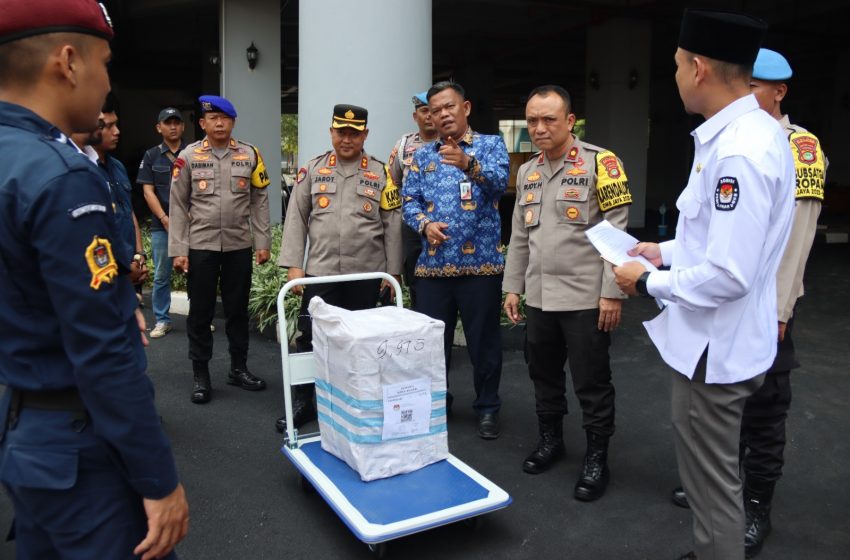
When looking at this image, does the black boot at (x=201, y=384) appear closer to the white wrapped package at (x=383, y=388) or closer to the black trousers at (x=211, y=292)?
the black trousers at (x=211, y=292)

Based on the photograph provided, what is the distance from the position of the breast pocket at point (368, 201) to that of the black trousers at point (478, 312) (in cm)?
53

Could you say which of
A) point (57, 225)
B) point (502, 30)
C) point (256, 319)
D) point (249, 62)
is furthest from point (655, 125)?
point (57, 225)

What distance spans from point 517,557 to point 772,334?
139cm

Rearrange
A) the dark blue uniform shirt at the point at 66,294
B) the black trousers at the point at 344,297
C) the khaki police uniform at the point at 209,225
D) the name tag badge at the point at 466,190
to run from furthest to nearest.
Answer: the khaki police uniform at the point at 209,225 < the black trousers at the point at 344,297 < the name tag badge at the point at 466,190 < the dark blue uniform shirt at the point at 66,294

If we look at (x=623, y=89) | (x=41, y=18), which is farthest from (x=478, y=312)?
(x=623, y=89)

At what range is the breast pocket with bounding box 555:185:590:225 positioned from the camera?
3454 millimetres

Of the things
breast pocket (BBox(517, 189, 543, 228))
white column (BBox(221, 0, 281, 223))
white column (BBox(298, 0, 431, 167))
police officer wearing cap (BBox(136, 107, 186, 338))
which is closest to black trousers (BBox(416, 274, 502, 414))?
breast pocket (BBox(517, 189, 543, 228))

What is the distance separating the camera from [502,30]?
1741cm

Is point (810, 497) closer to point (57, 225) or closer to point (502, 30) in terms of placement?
point (57, 225)

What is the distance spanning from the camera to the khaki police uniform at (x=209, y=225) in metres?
4.80

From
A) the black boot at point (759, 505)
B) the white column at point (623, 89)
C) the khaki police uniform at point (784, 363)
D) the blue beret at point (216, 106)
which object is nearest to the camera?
the khaki police uniform at point (784, 363)

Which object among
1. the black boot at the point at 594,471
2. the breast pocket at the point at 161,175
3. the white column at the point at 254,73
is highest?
the white column at the point at 254,73

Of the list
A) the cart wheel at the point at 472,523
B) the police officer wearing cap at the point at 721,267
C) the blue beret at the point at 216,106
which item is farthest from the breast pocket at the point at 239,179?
the police officer wearing cap at the point at 721,267

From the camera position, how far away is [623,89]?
47.8 ft
